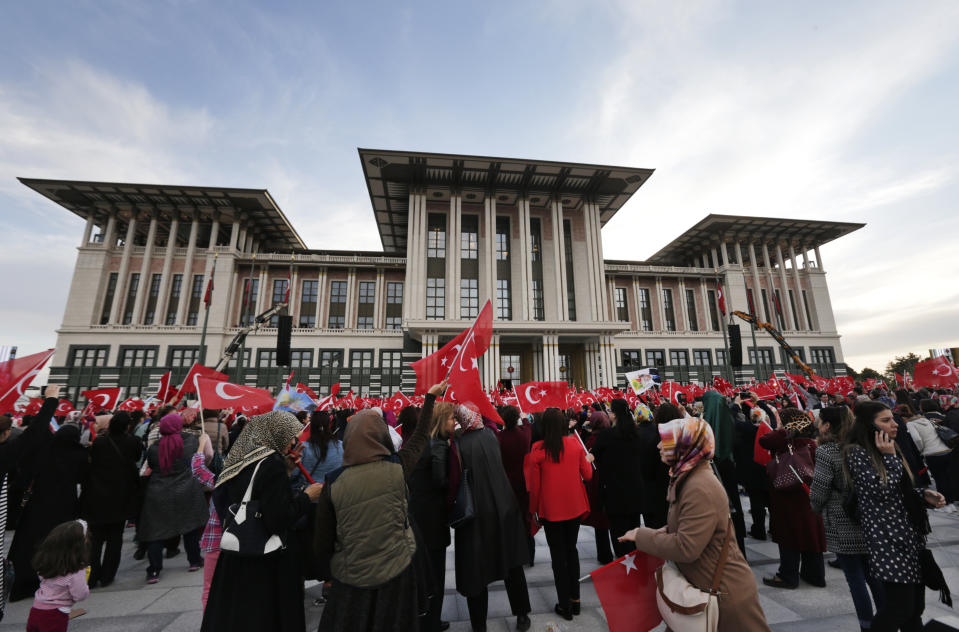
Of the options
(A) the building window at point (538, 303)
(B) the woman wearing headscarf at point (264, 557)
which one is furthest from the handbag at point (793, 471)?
(A) the building window at point (538, 303)

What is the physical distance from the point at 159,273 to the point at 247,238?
7950 mm

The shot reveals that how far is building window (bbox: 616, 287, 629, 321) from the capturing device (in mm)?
43181

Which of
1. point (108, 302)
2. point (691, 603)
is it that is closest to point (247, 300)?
point (108, 302)

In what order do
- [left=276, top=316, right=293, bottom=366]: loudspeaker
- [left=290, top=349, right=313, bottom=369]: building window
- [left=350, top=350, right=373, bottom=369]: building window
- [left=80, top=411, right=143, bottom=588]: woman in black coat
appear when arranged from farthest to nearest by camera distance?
[left=350, top=350, right=373, bottom=369]: building window, [left=290, top=349, right=313, bottom=369]: building window, [left=276, top=316, right=293, bottom=366]: loudspeaker, [left=80, top=411, right=143, bottom=588]: woman in black coat

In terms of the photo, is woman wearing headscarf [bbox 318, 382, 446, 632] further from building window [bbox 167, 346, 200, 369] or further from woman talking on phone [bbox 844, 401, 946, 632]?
building window [bbox 167, 346, 200, 369]

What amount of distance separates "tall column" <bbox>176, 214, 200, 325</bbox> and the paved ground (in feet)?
123

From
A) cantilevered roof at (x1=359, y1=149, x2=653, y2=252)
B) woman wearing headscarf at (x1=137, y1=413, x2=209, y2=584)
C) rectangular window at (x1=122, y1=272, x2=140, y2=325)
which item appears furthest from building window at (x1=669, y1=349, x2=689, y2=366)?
rectangular window at (x1=122, y1=272, x2=140, y2=325)

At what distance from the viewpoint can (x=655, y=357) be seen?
40.9 m

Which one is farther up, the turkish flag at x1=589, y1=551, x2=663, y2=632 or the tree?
the tree

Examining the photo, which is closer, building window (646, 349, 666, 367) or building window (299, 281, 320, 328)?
building window (299, 281, 320, 328)

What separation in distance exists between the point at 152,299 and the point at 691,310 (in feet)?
172

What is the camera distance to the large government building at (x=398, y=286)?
33438mm

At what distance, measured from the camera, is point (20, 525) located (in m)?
4.85

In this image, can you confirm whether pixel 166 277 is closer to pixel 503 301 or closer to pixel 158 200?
pixel 158 200
